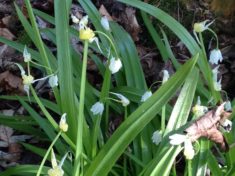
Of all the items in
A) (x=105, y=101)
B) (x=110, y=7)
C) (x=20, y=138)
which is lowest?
(x=20, y=138)

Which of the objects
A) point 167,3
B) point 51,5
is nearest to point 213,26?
point 167,3

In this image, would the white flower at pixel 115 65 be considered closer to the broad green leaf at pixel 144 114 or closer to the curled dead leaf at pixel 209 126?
the broad green leaf at pixel 144 114

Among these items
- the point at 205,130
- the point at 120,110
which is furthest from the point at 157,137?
the point at 120,110

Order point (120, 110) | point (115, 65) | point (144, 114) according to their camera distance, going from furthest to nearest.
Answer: point (120, 110), point (115, 65), point (144, 114)

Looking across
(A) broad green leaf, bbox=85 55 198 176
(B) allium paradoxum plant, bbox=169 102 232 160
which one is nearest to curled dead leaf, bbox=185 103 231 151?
(B) allium paradoxum plant, bbox=169 102 232 160

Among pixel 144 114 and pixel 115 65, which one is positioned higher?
pixel 115 65

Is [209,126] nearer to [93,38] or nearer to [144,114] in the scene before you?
[144,114]

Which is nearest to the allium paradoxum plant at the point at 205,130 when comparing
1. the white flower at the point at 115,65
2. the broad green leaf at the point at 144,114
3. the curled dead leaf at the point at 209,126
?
the curled dead leaf at the point at 209,126

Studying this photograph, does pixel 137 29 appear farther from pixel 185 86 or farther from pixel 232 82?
pixel 185 86

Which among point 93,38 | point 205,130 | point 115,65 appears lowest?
point 205,130
